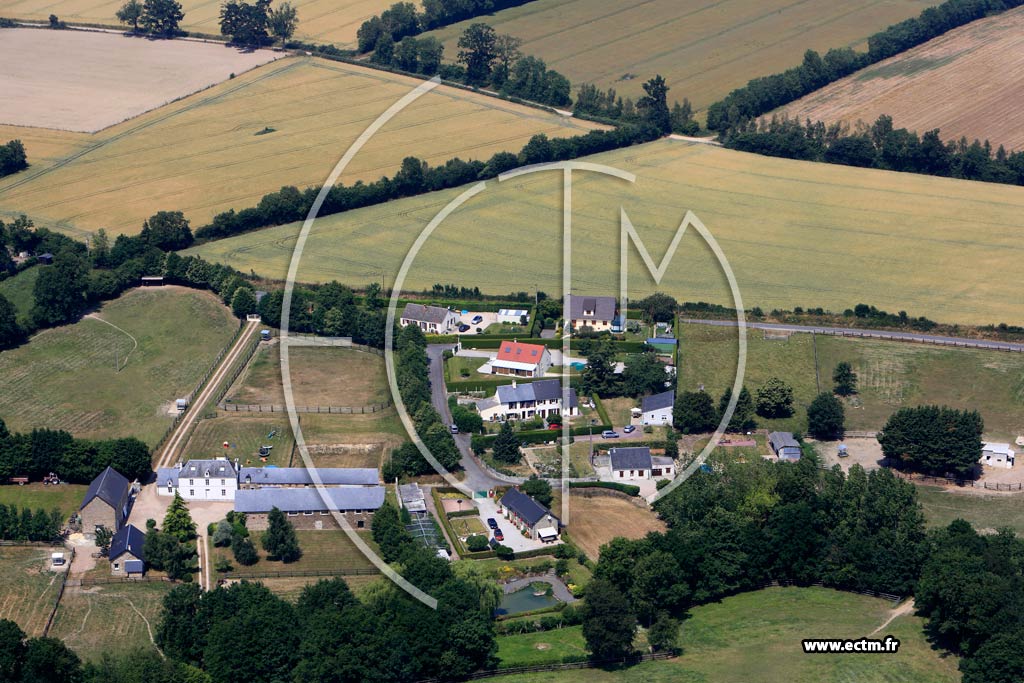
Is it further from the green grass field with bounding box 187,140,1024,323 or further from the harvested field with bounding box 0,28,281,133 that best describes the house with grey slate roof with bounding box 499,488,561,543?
the harvested field with bounding box 0,28,281,133

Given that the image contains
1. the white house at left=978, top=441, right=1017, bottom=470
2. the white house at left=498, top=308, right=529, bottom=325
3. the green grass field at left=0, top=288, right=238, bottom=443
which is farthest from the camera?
the white house at left=498, top=308, right=529, bottom=325

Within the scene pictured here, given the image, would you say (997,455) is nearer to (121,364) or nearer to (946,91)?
(121,364)

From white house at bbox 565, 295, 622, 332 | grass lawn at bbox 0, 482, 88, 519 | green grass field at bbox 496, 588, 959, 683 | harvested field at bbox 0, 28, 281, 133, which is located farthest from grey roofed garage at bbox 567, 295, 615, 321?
harvested field at bbox 0, 28, 281, 133

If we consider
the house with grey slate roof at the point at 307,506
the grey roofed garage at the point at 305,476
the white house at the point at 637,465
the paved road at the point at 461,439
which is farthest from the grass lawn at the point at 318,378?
the white house at the point at 637,465

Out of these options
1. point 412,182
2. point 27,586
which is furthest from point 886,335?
point 27,586

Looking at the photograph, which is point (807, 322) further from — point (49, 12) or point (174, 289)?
point (49, 12)

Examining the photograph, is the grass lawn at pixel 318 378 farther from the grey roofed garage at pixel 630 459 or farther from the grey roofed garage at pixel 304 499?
the grey roofed garage at pixel 630 459
